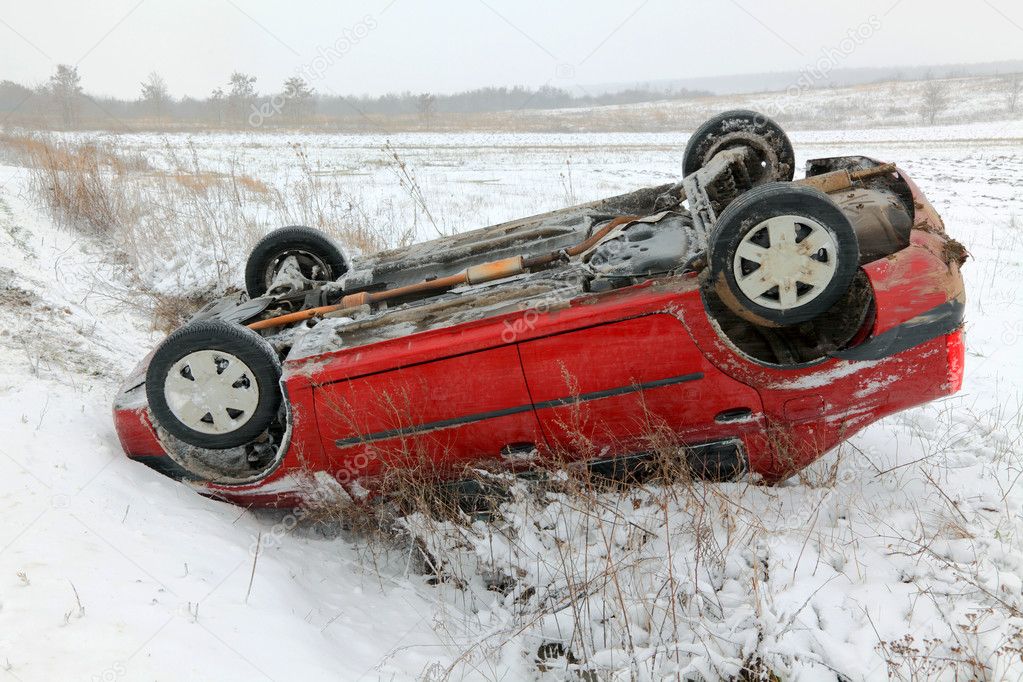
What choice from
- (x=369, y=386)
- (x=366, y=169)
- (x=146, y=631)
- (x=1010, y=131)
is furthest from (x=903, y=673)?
(x=1010, y=131)

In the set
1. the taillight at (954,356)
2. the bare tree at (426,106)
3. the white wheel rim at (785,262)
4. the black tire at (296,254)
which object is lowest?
the taillight at (954,356)

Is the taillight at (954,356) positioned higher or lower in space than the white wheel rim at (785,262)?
lower

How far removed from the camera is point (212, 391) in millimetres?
3041

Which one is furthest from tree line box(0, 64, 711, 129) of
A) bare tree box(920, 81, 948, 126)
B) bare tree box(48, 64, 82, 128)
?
bare tree box(920, 81, 948, 126)

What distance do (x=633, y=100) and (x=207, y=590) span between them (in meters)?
Result: 52.8

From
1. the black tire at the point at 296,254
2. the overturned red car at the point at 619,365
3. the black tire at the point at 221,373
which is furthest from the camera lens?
the black tire at the point at 296,254

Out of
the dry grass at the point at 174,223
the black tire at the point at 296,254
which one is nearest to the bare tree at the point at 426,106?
the dry grass at the point at 174,223

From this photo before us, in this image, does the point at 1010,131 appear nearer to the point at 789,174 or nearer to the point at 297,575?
the point at 789,174

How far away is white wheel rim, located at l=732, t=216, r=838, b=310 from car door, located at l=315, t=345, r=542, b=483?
100cm

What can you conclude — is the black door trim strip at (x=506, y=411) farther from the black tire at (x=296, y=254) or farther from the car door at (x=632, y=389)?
the black tire at (x=296, y=254)

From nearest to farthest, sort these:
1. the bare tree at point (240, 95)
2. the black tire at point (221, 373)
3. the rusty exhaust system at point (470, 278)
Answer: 1. the black tire at point (221, 373)
2. the rusty exhaust system at point (470, 278)
3. the bare tree at point (240, 95)

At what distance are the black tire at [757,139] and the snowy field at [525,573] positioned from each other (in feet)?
5.62

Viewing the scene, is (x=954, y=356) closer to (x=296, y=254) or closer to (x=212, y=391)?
(x=212, y=391)

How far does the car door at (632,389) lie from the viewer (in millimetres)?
2697
